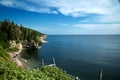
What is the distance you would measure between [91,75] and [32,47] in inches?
2425

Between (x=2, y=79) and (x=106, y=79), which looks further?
(x=106, y=79)

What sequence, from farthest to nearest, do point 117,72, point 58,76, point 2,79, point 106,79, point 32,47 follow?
point 32,47, point 117,72, point 106,79, point 58,76, point 2,79

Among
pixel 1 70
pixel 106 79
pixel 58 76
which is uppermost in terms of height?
pixel 1 70

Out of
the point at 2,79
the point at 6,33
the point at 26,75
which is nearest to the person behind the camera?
the point at 2,79

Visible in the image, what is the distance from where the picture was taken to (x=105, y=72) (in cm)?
4722

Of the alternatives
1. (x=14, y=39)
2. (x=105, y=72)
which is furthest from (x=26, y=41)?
(x=105, y=72)

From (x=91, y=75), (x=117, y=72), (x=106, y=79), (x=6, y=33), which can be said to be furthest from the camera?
(x=6, y=33)

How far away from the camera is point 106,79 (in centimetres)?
4103

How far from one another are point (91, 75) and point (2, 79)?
31681mm

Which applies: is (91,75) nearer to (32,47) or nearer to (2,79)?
(2,79)

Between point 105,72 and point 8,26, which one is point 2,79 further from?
point 8,26

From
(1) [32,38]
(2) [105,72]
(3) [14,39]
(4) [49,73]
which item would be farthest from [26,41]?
(4) [49,73]

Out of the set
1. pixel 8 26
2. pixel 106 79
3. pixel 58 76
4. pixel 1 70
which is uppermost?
pixel 8 26

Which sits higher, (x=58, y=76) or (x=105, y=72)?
(x=58, y=76)
